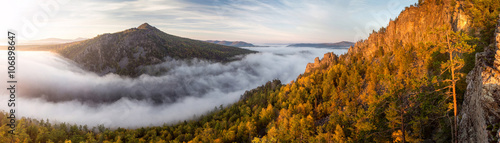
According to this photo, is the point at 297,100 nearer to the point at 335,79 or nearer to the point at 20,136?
the point at 335,79

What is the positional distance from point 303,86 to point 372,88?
218 ft

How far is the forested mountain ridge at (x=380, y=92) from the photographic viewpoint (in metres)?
28.1

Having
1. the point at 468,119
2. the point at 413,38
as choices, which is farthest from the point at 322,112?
the point at 468,119

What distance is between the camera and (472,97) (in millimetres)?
18453

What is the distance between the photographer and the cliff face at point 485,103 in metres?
14.4

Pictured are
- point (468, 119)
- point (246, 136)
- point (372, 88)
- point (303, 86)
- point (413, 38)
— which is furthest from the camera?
point (303, 86)

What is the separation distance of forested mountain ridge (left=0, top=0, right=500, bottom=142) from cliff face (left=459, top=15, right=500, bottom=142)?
6.92ft

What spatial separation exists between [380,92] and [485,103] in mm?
78206

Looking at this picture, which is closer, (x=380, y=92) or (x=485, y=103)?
(x=485, y=103)

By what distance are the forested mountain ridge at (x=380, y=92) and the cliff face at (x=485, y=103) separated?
2.11m

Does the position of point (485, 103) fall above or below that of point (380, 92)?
above

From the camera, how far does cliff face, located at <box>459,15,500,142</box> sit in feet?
47.1

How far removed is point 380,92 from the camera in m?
84.1

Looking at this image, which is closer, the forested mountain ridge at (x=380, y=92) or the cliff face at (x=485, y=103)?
the cliff face at (x=485, y=103)
